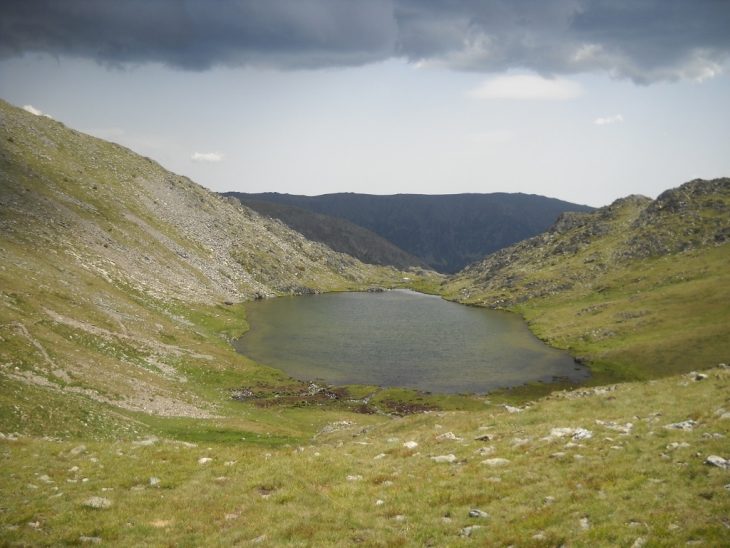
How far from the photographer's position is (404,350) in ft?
401

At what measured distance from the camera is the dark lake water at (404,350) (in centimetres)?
9962

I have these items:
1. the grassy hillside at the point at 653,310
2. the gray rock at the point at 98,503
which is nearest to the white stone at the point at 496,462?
the gray rock at the point at 98,503

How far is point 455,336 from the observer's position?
142m

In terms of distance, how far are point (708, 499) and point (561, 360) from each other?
110 m

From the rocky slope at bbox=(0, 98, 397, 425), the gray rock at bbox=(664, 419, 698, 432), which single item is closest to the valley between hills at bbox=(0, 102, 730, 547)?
the gray rock at bbox=(664, 419, 698, 432)

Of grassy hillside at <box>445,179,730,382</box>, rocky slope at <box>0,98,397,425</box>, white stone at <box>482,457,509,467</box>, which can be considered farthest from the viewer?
grassy hillside at <box>445,179,730,382</box>

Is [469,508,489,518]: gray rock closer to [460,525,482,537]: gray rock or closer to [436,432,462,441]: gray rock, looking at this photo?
[460,525,482,537]: gray rock

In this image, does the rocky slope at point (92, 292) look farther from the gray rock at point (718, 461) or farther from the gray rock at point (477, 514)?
the gray rock at point (718, 461)

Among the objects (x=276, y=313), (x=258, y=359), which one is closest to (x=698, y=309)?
(x=258, y=359)

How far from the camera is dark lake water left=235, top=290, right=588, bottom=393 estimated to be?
9962 centimetres

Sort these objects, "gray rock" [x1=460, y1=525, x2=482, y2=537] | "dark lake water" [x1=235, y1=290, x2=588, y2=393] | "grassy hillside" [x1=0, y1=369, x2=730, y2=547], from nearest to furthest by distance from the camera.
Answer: "grassy hillside" [x1=0, y1=369, x2=730, y2=547] → "gray rock" [x1=460, y1=525, x2=482, y2=537] → "dark lake water" [x1=235, y1=290, x2=588, y2=393]

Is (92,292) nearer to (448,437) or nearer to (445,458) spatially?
(448,437)

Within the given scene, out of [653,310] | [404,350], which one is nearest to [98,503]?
[404,350]

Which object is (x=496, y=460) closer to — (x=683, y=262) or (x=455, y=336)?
(x=455, y=336)
